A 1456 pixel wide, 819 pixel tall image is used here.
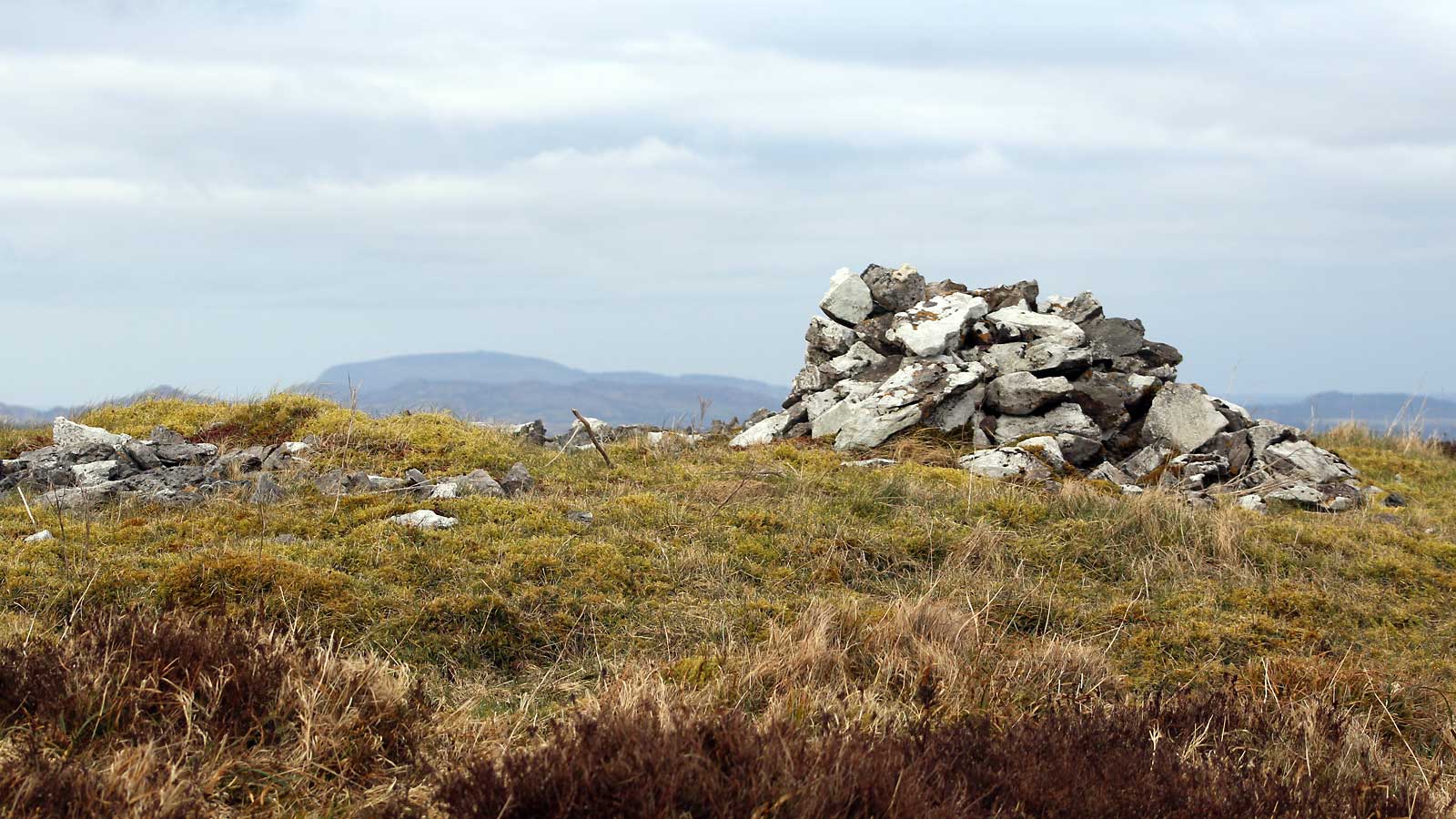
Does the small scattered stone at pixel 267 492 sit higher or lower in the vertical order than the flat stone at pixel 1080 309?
lower

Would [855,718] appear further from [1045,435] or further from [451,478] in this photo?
[1045,435]

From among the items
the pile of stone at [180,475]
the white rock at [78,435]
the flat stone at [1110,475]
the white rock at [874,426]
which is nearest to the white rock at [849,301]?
the white rock at [874,426]

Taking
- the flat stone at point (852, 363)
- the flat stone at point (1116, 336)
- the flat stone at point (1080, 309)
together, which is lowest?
the flat stone at point (852, 363)

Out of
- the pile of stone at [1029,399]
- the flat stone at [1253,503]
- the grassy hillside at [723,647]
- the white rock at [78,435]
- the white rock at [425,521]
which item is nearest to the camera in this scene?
the grassy hillside at [723,647]

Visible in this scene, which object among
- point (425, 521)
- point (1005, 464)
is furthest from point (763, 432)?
point (425, 521)

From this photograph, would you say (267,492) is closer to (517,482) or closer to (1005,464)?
(517,482)

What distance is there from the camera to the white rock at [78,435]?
11.8 m

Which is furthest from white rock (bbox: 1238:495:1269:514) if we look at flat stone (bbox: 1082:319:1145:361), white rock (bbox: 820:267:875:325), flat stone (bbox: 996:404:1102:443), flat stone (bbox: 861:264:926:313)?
white rock (bbox: 820:267:875:325)

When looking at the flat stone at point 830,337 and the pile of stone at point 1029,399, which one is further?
the flat stone at point 830,337

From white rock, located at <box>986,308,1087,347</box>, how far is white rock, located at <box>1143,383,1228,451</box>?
4.65 feet

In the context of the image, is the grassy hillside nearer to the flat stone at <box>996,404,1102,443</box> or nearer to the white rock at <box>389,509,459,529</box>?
the white rock at <box>389,509,459,529</box>

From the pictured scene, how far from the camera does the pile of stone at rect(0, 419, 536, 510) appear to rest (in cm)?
959

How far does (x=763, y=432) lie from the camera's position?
49.4 ft

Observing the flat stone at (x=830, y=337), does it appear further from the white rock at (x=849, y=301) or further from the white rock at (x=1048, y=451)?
the white rock at (x=1048, y=451)
